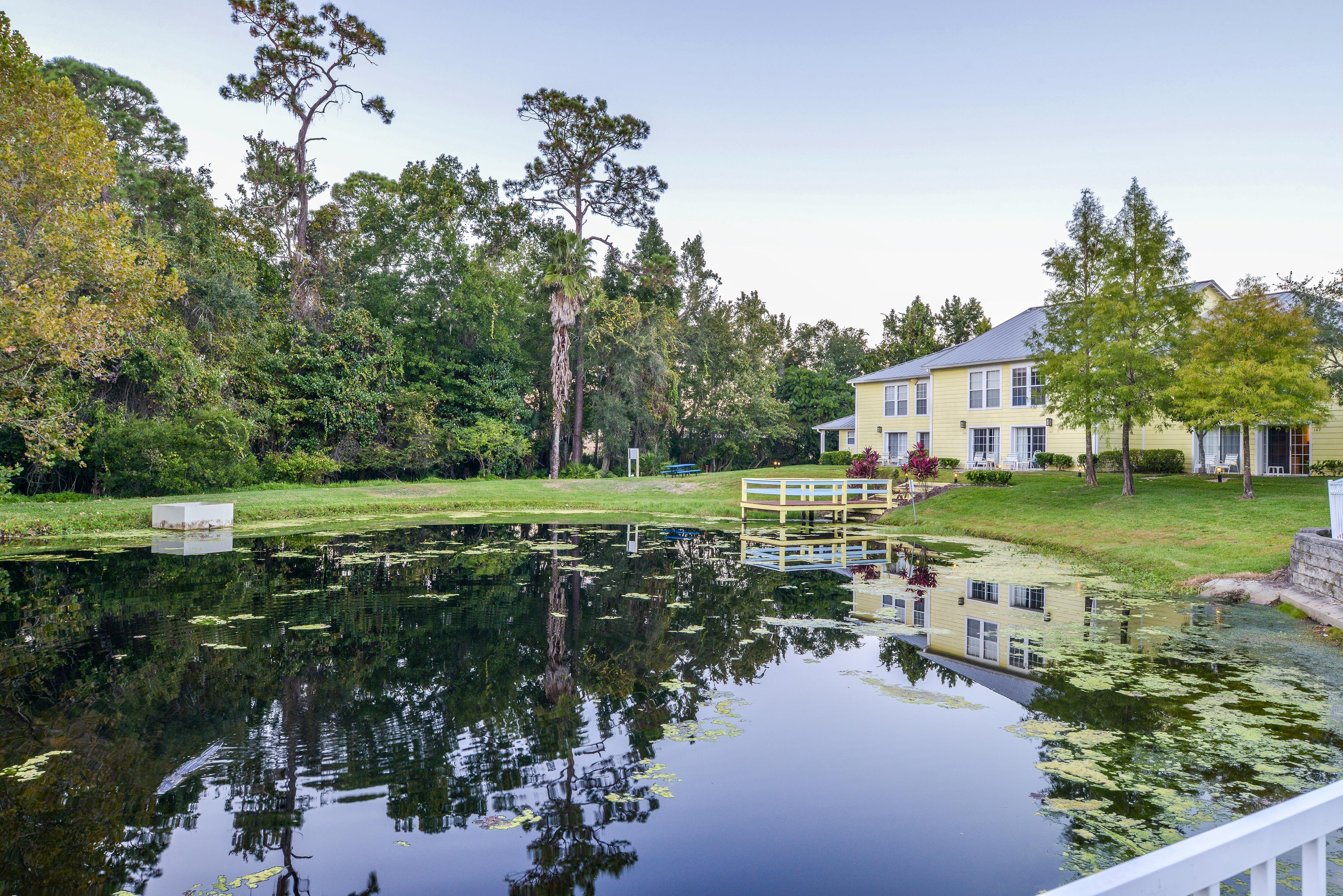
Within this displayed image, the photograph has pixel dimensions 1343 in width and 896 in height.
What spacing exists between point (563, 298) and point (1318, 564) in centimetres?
2906

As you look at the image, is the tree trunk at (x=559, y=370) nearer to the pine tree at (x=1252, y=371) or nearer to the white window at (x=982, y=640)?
the pine tree at (x=1252, y=371)

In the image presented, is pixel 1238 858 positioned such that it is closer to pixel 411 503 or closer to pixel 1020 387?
pixel 411 503

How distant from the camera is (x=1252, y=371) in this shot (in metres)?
17.7

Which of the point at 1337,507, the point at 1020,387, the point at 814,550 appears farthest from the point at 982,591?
the point at 1020,387

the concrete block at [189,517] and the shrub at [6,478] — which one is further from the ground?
the shrub at [6,478]

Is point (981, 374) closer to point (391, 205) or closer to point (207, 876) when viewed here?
point (391, 205)

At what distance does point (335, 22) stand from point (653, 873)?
37321mm

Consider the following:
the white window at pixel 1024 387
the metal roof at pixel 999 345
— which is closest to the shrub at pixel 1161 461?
the white window at pixel 1024 387

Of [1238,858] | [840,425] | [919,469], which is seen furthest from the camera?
[840,425]

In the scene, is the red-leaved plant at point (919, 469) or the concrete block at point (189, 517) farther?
the red-leaved plant at point (919, 469)

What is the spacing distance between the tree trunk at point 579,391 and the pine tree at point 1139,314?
913 inches

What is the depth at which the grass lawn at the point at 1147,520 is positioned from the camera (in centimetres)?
1346

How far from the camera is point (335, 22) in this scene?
104 feet

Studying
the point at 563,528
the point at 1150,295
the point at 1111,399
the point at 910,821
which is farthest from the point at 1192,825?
the point at 1150,295
